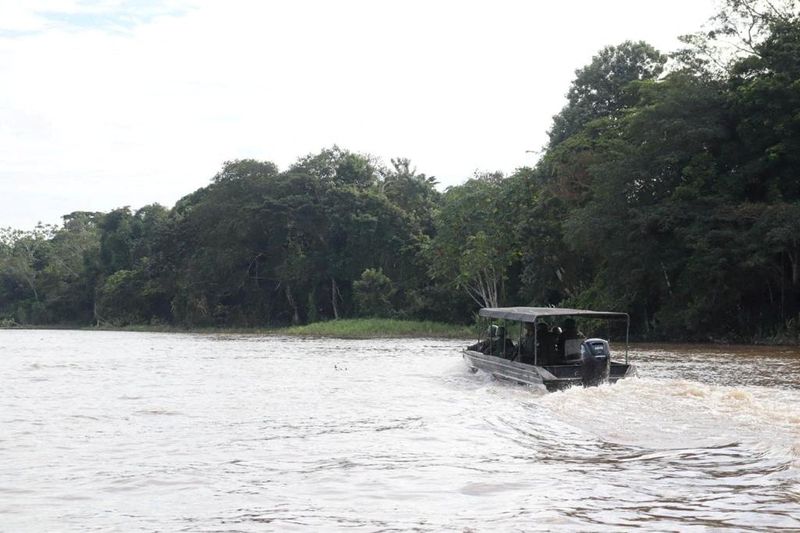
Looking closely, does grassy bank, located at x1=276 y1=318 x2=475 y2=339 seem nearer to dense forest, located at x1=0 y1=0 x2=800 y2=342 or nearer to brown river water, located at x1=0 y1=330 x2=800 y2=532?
dense forest, located at x1=0 y1=0 x2=800 y2=342

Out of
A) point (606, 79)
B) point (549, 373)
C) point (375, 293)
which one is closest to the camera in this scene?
point (549, 373)

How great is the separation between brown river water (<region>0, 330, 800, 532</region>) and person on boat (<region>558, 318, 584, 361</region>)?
4.23ft

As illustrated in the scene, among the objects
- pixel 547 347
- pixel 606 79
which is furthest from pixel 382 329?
pixel 547 347

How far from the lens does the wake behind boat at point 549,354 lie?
48.7ft

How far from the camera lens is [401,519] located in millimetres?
6770

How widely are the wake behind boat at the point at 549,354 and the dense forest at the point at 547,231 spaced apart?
1245cm

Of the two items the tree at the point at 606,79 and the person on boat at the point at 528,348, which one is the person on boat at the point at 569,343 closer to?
the person on boat at the point at 528,348

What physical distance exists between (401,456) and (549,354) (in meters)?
8.08

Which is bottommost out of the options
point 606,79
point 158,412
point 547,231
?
point 158,412

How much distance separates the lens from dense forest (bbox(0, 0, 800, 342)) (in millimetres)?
30234

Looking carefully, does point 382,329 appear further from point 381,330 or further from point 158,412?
point 158,412

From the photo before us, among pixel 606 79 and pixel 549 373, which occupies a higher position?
pixel 606 79

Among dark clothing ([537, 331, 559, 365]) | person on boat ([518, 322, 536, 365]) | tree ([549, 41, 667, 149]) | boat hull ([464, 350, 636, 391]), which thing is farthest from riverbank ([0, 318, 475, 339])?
dark clothing ([537, 331, 559, 365])

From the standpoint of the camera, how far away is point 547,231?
1545 inches
